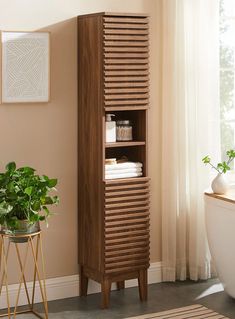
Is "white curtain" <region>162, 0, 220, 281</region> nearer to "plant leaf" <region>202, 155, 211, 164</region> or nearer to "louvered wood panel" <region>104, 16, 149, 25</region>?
"plant leaf" <region>202, 155, 211, 164</region>

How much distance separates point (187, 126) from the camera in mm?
4906

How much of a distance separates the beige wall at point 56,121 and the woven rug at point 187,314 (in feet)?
2.20

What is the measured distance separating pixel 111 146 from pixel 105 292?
924mm

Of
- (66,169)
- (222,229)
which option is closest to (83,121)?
(66,169)

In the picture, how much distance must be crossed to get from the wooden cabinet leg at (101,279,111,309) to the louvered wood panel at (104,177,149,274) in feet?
0.24

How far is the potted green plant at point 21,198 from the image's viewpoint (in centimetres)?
397

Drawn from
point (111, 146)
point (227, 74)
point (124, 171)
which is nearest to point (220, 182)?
point (124, 171)

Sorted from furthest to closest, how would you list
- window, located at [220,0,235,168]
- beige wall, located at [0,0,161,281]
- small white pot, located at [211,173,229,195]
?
window, located at [220,0,235,168] → small white pot, located at [211,173,229,195] → beige wall, located at [0,0,161,281]

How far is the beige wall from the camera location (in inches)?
172

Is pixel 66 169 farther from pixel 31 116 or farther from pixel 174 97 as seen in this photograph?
pixel 174 97

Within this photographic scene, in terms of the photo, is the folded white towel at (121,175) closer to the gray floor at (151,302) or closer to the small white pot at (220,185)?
the small white pot at (220,185)

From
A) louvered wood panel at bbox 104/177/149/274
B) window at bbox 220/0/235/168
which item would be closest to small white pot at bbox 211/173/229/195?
louvered wood panel at bbox 104/177/149/274

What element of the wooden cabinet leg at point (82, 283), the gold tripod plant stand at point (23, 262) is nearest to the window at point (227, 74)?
the wooden cabinet leg at point (82, 283)

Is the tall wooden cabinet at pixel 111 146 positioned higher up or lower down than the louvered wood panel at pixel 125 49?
lower down
